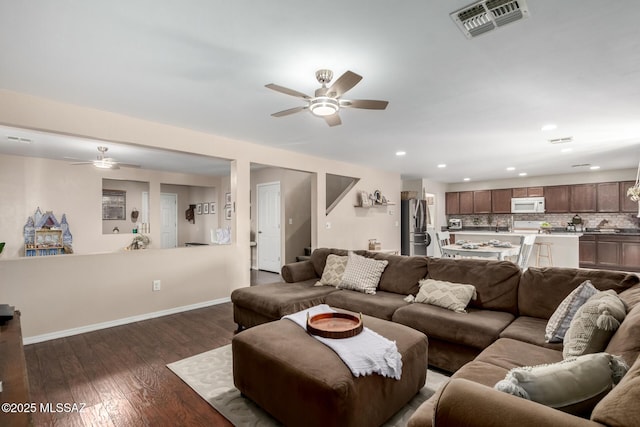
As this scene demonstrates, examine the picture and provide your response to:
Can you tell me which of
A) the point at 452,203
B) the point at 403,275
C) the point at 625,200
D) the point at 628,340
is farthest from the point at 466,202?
the point at 628,340

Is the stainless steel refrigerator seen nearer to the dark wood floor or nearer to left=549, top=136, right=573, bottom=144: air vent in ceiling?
left=549, top=136, right=573, bottom=144: air vent in ceiling

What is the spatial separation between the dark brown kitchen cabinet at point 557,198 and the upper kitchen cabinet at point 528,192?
13 centimetres

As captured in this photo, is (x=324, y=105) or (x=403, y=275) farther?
(x=403, y=275)

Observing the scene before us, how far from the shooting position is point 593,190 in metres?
7.53

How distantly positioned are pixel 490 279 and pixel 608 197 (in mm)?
7128

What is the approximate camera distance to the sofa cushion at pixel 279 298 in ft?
9.62

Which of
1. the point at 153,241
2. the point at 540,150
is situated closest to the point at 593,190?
the point at 540,150

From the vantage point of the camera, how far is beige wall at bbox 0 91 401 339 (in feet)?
9.75

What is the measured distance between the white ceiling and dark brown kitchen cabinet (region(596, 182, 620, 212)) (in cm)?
425

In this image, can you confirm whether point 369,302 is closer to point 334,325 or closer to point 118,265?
point 334,325

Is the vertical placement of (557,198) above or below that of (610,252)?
above

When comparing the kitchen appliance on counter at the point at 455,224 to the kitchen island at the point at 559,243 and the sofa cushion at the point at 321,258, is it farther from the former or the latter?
the sofa cushion at the point at 321,258

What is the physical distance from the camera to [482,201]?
30.4 ft

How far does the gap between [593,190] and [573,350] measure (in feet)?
26.8
